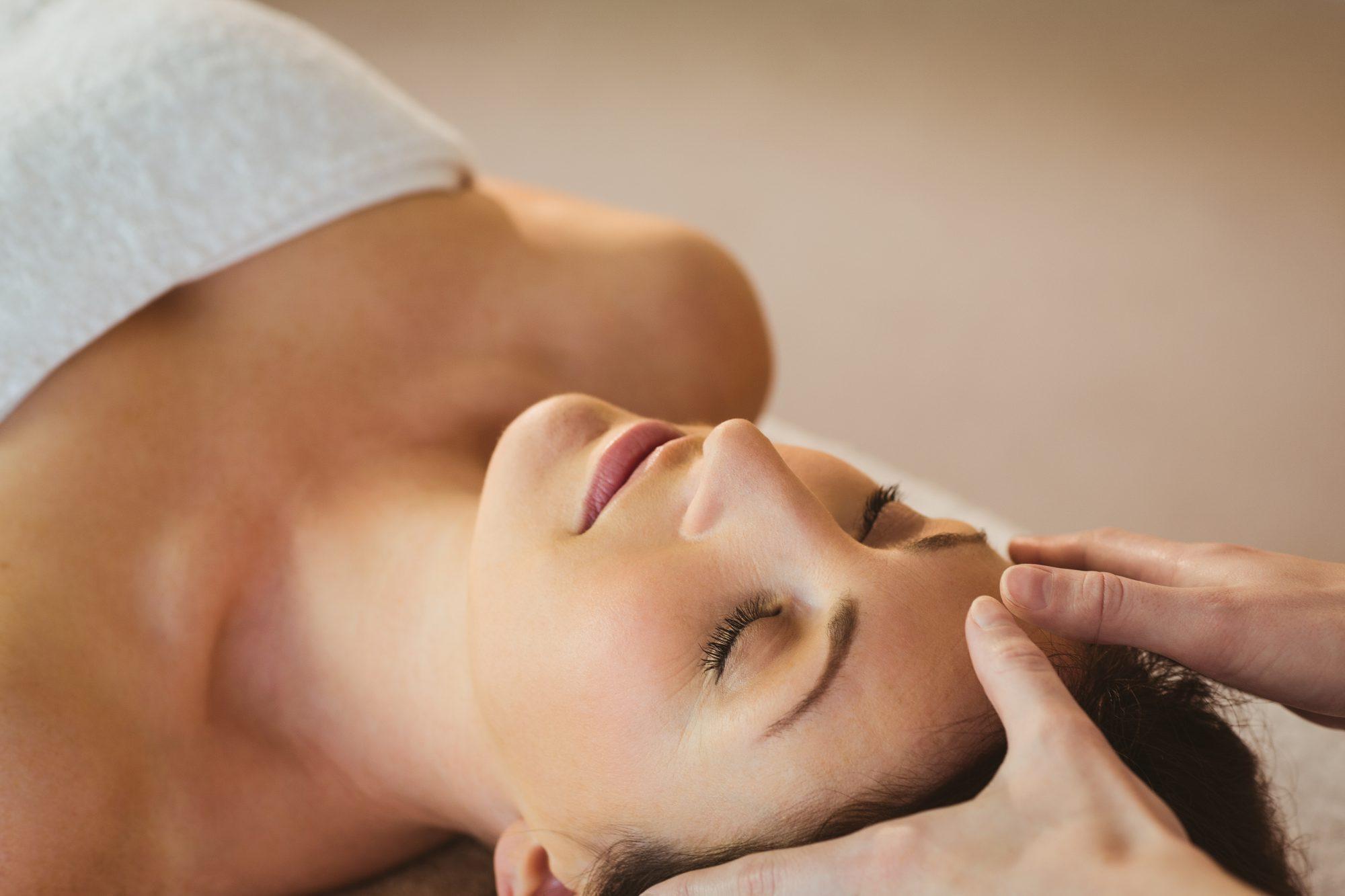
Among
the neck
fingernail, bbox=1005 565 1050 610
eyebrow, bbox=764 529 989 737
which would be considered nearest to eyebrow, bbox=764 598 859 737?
Result: eyebrow, bbox=764 529 989 737

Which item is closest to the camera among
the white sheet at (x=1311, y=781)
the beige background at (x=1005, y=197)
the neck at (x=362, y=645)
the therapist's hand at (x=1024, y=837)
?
the therapist's hand at (x=1024, y=837)

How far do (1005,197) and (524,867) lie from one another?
216 cm

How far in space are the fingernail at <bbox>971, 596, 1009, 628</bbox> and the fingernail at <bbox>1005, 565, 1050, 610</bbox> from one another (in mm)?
23

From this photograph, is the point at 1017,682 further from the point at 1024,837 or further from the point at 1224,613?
the point at 1224,613

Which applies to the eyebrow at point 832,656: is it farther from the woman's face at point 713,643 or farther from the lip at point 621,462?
the lip at point 621,462

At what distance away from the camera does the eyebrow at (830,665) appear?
0.79m

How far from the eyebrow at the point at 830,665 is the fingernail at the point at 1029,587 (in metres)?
0.11

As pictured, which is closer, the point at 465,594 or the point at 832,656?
the point at 832,656

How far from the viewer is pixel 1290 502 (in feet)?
7.00

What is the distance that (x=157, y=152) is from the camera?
1.20 meters

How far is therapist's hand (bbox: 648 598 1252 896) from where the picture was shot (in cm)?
61

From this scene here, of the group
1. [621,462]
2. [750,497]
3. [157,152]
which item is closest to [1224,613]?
[750,497]

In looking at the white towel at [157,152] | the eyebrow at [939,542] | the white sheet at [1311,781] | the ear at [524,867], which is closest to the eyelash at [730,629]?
the eyebrow at [939,542]

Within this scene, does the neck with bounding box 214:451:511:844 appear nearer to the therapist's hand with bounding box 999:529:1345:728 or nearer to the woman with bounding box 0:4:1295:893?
the woman with bounding box 0:4:1295:893
